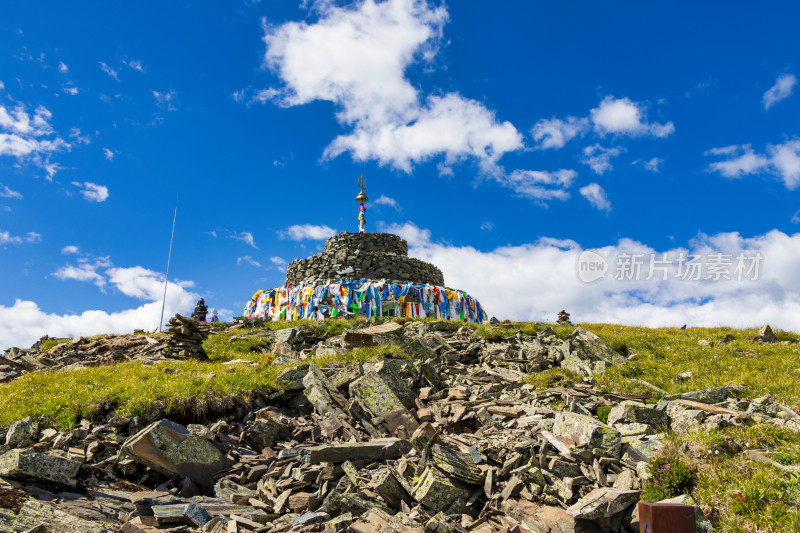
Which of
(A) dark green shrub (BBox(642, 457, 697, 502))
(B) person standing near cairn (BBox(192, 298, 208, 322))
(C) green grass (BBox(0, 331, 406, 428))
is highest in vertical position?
(B) person standing near cairn (BBox(192, 298, 208, 322))

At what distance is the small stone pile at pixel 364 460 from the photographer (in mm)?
6727

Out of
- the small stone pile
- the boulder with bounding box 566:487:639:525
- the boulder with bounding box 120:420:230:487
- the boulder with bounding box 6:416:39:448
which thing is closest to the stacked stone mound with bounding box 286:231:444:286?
the small stone pile

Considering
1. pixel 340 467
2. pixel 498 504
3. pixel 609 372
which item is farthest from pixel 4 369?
pixel 609 372

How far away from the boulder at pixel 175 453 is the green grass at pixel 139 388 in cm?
181

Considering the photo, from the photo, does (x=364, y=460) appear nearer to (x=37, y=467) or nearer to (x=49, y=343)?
(x=37, y=467)

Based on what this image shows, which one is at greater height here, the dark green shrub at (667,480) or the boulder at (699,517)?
the dark green shrub at (667,480)

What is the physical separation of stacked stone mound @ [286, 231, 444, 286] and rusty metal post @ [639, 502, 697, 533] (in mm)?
31081

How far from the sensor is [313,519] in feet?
22.2

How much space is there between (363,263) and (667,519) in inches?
1297

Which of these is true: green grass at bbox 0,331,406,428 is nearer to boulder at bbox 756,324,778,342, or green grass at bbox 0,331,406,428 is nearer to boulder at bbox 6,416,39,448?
boulder at bbox 6,416,39,448

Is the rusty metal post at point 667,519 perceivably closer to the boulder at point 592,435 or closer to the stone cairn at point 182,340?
the boulder at point 592,435

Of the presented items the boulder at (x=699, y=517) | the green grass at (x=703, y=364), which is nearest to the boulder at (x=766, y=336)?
the green grass at (x=703, y=364)

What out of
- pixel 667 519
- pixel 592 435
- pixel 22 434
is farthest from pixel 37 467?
pixel 592 435

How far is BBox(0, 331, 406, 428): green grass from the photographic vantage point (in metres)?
10.4
